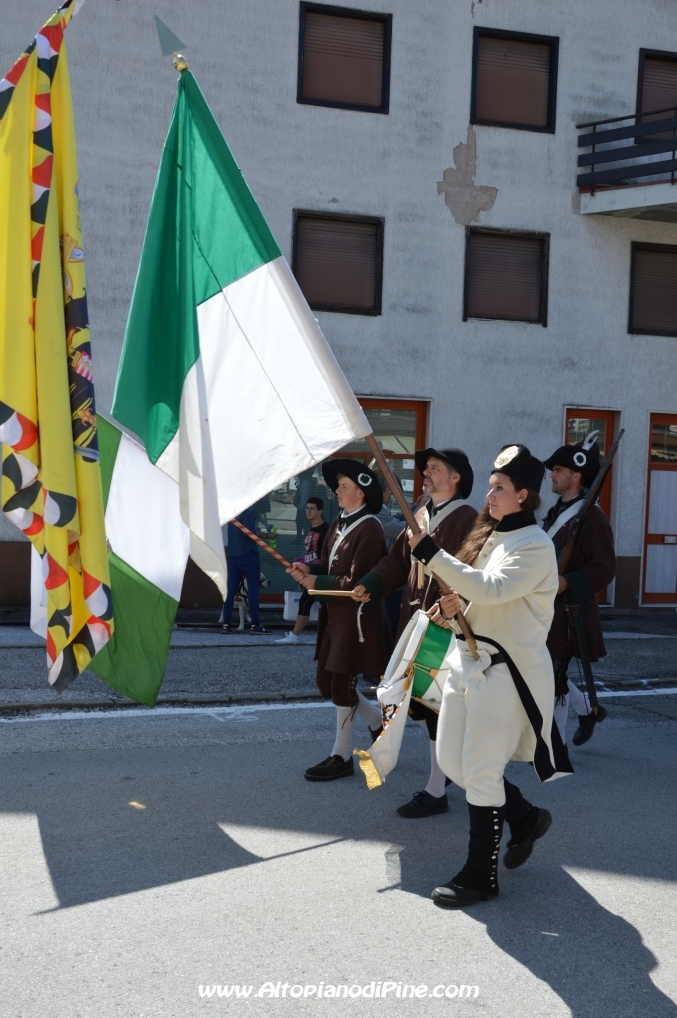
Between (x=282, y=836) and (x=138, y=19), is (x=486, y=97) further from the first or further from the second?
(x=282, y=836)

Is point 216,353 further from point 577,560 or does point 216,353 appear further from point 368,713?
point 577,560

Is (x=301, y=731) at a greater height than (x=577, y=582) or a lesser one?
lesser

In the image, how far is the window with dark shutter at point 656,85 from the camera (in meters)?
17.1

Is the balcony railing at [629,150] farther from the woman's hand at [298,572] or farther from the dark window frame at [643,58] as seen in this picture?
the woman's hand at [298,572]

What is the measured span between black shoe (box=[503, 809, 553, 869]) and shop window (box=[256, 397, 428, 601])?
35.1ft

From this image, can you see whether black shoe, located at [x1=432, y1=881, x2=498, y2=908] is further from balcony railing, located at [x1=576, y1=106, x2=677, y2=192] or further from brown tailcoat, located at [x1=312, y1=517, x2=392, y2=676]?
balcony railing, located at [x1=576, y1=106, x2=677, y2=192]

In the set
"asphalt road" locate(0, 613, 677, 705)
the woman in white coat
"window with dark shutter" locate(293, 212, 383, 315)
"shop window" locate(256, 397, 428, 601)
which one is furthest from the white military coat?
"window with dark shutter" locate(293, 212, 383, 315)

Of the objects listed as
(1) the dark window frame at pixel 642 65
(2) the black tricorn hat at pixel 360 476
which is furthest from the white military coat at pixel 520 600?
(1) the dark window frame at pixel 642 65

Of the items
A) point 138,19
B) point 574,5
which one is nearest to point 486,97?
point 574,5

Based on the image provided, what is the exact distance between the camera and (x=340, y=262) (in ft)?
52.2

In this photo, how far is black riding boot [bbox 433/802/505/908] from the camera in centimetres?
485

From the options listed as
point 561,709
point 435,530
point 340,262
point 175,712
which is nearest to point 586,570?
point 561,709

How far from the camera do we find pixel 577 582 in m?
7.20

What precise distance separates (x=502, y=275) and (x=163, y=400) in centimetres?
1200
